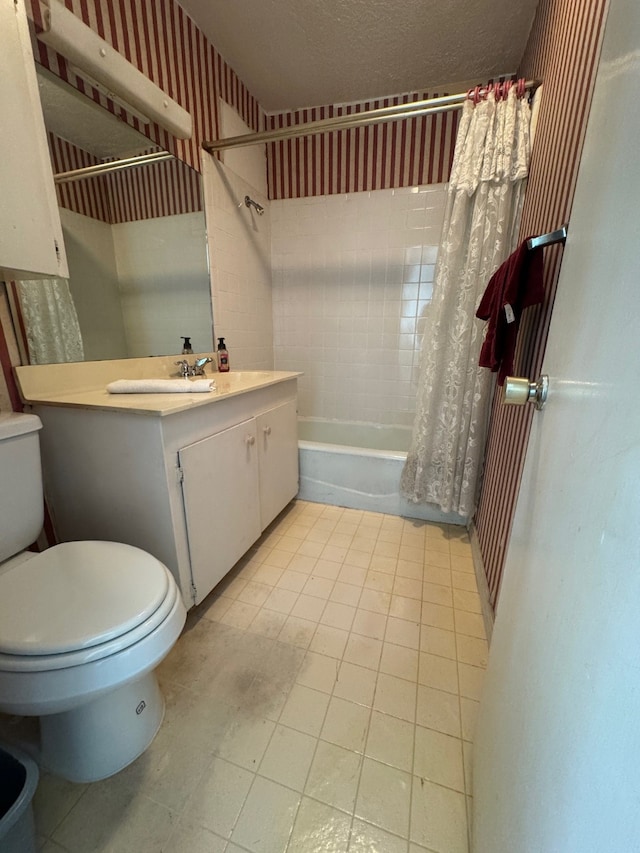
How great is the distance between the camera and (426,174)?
2.16m

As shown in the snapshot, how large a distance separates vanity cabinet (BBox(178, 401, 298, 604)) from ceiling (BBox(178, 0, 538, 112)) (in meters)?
1.78

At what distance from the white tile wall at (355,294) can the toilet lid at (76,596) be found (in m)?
2.00

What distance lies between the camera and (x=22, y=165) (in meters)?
0.82

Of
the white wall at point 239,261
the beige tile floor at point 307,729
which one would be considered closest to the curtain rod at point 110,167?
the white wall at point 239,261

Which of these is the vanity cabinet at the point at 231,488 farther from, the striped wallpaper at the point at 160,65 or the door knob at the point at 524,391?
the door knob at the point at 524,391

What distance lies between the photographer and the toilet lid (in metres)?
0.66

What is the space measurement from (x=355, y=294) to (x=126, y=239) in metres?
1.52

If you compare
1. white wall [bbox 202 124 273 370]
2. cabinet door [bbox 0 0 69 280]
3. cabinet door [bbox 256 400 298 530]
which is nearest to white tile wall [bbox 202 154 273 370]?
white wall [bbox 202 124 273 370]

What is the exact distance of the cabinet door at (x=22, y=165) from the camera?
30.5 inches

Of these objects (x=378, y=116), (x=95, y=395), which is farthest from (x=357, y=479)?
(x=378, y=116)

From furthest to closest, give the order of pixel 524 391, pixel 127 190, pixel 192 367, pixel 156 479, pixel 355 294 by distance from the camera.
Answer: pixel 355 294 < pixel 192 367 < pixel 127 190 < pixel 156 479 < pixel 524 391

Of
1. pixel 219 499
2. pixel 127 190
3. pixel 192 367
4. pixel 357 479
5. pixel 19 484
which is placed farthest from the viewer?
pixel 357 479

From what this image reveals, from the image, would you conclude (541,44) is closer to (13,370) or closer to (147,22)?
(147,22)

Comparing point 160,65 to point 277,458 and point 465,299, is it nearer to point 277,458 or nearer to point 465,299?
point 465,299
